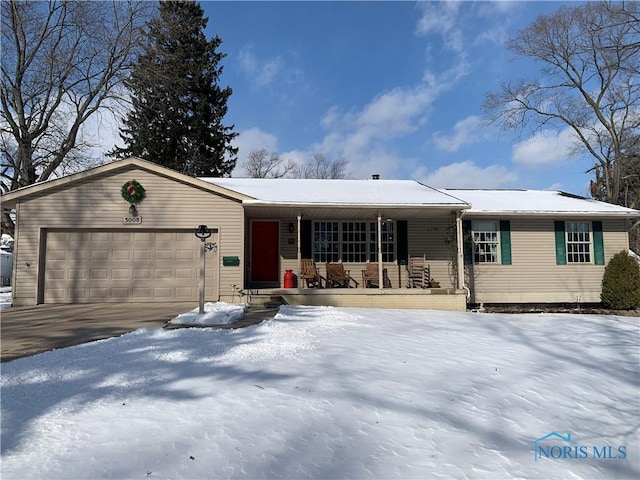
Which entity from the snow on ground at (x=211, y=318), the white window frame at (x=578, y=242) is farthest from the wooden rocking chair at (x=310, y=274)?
the white window frame at (x=578, y=242)

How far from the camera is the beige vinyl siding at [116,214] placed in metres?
9.59

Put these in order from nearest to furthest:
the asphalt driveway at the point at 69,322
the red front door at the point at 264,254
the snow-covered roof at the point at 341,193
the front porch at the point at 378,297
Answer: the asphalt driveway at the point at 69,322 < the front porch at the point at 378,297 < the snow-covered roof at the point at 341,193 < the red front door at the point at 264,254

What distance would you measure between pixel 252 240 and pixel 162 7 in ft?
62.3

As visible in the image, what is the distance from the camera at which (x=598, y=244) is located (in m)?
11.9

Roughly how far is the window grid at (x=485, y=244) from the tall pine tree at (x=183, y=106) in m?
16.2

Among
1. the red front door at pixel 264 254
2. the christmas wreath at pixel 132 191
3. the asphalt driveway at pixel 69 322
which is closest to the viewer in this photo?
the asphalt driveway at pixel 69 322

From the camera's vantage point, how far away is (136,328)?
6145mm

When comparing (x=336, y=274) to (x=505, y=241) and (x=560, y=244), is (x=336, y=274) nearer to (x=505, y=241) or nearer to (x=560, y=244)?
(x=505, y=241)

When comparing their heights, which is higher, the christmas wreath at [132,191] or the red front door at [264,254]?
the christmas wreath at [132,191]

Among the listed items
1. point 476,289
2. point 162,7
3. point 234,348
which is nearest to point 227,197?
point 234,348

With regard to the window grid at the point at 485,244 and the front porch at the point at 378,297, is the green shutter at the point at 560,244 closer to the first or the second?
the window grid at the point at 485,244

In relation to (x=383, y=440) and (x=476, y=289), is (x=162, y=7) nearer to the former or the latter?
(x=476, y=289)

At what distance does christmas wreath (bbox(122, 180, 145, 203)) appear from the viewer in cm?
988

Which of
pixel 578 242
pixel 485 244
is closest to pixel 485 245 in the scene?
pixel 485 244
